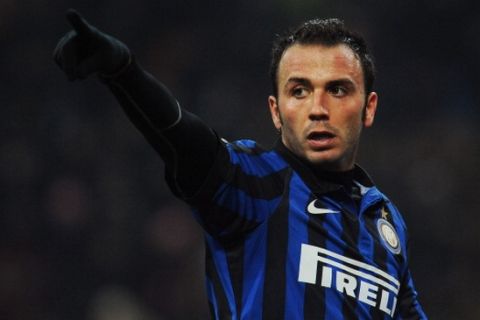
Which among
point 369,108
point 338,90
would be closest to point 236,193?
point 338,90

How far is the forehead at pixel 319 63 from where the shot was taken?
2.43 meters

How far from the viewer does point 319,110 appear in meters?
2.38

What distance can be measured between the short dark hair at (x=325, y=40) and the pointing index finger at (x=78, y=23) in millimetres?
933

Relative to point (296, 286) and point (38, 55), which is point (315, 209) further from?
point (38, 55)

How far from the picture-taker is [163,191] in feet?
21.6

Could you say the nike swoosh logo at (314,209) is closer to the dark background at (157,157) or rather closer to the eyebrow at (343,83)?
the eyebrow at (343,83)

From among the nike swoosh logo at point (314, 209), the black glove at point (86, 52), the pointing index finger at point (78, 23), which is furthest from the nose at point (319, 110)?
the pointing index finger at point (78, 23)

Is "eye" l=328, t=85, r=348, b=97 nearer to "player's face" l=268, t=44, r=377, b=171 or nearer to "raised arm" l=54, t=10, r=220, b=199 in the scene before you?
"player's face" l=268, t=44, r=377, b=171

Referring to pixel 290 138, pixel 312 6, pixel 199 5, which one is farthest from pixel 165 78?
pixel 290 138

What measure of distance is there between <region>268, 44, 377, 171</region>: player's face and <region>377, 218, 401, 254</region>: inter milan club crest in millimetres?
221

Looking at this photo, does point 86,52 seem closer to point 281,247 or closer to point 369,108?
point 281,247

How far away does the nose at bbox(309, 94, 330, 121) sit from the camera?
7.82ft

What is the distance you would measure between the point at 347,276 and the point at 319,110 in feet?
1.56

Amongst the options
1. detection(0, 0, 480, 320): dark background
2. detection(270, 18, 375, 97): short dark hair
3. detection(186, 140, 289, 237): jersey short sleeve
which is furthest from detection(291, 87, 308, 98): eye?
detection(0, 0, 480, 320): dark background
